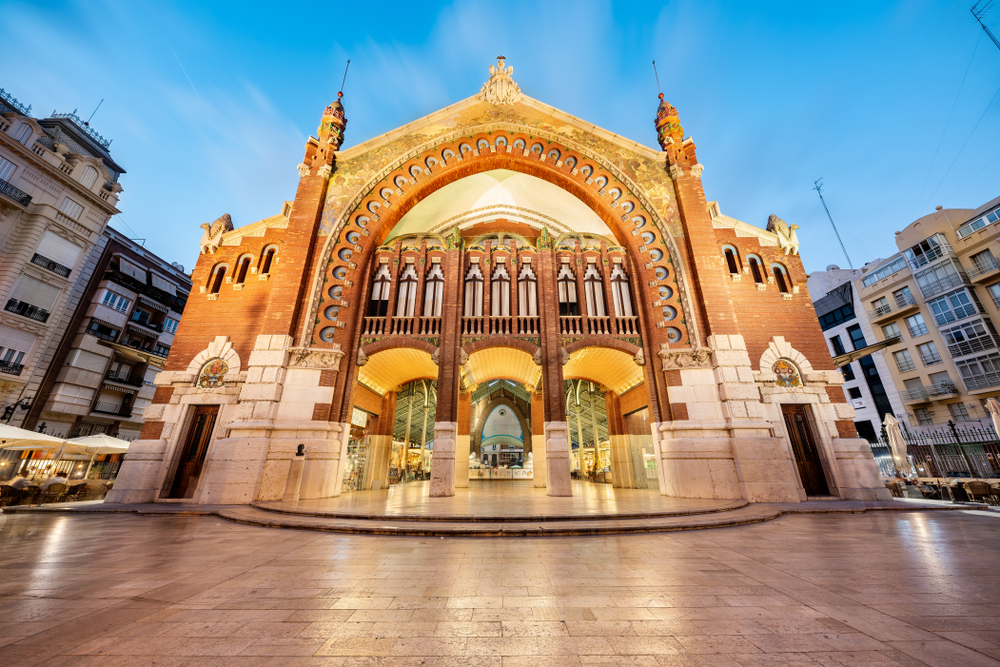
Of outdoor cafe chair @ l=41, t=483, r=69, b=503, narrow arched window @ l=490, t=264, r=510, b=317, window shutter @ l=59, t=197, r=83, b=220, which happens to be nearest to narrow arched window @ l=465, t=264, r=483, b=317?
narrow arched window @ l=490, t=264, r=510, b=317

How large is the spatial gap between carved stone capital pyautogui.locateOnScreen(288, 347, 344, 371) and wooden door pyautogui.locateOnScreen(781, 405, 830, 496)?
17944 millimetres

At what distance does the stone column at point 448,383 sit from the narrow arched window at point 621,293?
23.6 ft

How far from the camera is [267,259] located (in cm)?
1716

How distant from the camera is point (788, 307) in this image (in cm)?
1609

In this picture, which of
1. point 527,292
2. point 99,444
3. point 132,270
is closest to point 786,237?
point 527,292

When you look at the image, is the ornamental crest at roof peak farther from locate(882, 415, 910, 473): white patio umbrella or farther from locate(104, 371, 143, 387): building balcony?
locate(104, 371, 143, 387): building balcony

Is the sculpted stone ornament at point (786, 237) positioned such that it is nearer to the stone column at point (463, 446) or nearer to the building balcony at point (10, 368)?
the stone column at point (463, 446)

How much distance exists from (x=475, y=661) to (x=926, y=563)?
649cm

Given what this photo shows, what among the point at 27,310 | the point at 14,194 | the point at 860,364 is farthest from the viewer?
the point at 860,364

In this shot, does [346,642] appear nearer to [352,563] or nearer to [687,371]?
[352,563]

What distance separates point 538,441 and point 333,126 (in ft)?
63.5

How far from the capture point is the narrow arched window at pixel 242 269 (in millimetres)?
16828

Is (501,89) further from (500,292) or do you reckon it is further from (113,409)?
(113,409)

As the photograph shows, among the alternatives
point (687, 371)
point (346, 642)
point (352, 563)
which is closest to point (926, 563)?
point (346, 642)
